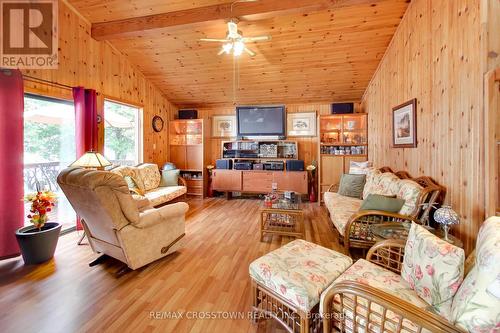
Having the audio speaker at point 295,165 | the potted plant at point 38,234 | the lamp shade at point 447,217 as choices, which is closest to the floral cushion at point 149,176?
the potted plant at point 38,234

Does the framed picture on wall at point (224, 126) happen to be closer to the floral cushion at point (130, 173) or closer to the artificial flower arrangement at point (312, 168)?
the artificial flower arrangement at point (312, 168)

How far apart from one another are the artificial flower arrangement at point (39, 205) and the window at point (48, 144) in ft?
1.98

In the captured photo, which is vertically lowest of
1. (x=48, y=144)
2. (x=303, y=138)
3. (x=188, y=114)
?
(x=48, y=144)

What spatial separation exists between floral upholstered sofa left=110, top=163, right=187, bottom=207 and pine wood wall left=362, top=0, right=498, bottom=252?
378cm

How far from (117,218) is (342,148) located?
14.3ft

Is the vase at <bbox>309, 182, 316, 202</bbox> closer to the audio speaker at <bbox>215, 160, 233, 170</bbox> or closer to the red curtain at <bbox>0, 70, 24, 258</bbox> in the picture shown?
the audio speaker at <bbox>215, 160, 233, 170</bbox>

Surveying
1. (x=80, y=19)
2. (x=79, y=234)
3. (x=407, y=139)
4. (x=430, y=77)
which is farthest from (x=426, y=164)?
(x=80, y=19)

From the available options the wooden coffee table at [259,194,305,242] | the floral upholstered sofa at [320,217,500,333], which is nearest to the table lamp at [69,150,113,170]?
the wooden coffee table at [259,194,305,242]

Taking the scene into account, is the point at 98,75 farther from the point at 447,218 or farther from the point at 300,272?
the point at 447,218

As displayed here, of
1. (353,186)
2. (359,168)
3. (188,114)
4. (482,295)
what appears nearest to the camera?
(482,295)

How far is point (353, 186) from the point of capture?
3.57 metres

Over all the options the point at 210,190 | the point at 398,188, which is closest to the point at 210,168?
the point at 210,190

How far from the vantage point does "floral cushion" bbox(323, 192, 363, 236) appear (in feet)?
8.17

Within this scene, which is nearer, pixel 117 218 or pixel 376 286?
pixel 376 286
